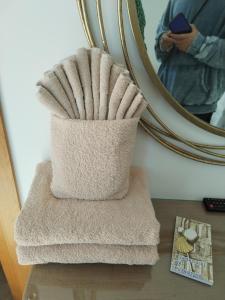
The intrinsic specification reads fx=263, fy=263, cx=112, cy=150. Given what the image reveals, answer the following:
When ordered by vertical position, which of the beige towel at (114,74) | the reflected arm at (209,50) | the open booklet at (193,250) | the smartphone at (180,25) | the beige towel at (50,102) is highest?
the smartphone at (180,25)

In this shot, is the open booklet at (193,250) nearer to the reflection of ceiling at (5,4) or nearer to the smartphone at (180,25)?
the smartphone at (180,25)

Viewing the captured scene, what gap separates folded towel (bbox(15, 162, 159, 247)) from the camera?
573 millimetres

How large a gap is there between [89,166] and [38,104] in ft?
0.83

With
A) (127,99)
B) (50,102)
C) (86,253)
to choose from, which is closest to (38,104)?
(50,102)

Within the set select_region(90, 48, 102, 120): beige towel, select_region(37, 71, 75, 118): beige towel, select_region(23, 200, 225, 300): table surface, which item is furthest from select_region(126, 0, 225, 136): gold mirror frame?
select_region(23, 200, 225, 300): table surface

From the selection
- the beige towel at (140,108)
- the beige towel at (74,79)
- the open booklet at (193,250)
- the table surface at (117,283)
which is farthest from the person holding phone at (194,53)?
the table surface at (117,283)

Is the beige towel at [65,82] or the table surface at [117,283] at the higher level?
the beige towel at [65,82]

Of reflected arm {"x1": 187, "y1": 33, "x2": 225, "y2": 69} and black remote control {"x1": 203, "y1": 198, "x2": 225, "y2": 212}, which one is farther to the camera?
black remote control {"x1": 203, "y1": 198, "x2": 225, "y2": 212}

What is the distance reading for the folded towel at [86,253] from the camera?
597 millimetres

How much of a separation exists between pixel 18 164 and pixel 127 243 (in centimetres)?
46

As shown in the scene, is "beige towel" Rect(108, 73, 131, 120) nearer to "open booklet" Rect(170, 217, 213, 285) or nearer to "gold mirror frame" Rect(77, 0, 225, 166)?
"gold mirror frame" Rect(77, 0, 225, 166)

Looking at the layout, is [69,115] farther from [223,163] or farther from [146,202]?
[223,163]

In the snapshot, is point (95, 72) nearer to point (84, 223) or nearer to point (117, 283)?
point (84, 223)

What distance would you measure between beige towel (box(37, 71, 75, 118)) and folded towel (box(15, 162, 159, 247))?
0.77 ft
